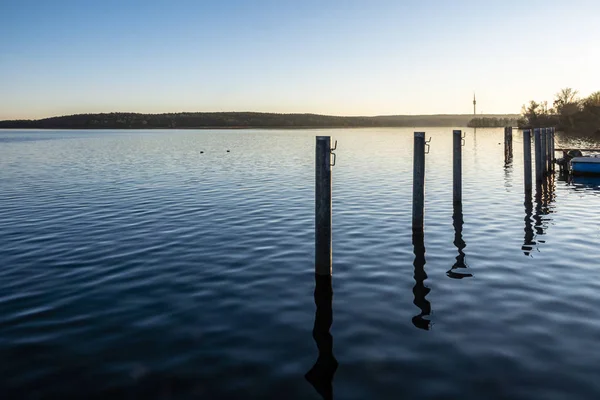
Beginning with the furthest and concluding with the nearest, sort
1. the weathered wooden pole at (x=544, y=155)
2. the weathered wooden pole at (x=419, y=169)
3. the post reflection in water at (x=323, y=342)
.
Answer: the weathered wooden pole at (x=544, y=155)
the weathered wooden pole at (x=419, y=169)
the post reflection in water at (x=323, y=342)

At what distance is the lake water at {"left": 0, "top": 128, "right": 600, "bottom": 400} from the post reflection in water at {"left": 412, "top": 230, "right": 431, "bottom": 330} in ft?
0.16

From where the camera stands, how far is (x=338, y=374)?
23.0ft

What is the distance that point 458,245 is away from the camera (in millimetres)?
14422

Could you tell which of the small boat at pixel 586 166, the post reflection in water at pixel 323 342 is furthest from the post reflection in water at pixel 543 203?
the post reflection in water at pixel 323 342

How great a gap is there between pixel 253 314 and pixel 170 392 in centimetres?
290

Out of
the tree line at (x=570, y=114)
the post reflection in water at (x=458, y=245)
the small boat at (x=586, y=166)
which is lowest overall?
the post reflection in water at (x=458, y=245)

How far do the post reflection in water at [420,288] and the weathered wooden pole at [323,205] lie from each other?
2076 mm

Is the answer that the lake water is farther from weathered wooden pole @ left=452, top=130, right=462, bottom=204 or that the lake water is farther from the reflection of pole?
weathered wooden pole @ left=452, top=130, right=462, bottom=204

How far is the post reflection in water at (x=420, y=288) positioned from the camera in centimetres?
887

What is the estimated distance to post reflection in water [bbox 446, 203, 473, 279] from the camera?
11643mm

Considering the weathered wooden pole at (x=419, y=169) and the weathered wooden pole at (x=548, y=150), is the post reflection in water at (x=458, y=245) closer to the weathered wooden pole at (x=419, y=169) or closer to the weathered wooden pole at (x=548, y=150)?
the weathered wooden pole at (x=419, y=169)

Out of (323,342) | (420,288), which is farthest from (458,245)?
(323,342)

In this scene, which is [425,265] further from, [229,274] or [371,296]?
[229,274]

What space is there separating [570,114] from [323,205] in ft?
436
